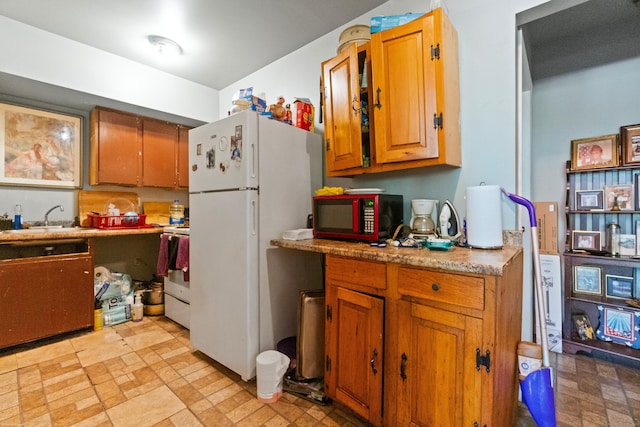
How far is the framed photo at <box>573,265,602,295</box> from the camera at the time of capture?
7.67ft

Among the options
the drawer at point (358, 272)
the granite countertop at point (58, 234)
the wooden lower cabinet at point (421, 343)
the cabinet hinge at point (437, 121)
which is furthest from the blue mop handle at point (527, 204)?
the granite countertop at point (58, 234)

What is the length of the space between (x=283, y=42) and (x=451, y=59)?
5.31ft

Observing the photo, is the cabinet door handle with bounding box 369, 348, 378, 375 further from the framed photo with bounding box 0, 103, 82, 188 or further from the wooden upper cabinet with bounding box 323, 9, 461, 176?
the framed photo with bounding box 0, 103, 82, 188

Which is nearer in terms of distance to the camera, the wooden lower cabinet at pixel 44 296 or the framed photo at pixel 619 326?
the framed photo at pixel 619 326

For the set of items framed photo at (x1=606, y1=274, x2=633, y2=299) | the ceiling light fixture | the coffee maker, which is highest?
the ceiling light fixture

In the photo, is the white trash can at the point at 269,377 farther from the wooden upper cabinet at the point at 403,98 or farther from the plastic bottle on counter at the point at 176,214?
the plastic bottle on counter at the point at 176,214

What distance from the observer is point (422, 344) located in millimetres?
1237

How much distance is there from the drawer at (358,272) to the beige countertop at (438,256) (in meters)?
0.04

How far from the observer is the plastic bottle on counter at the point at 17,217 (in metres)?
2.76

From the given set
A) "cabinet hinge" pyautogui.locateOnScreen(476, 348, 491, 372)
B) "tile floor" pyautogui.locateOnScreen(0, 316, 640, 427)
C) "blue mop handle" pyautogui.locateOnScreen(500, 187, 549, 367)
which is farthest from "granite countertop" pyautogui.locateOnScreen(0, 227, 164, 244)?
"blue mop handle" pyautogui.locateOnScreen(500, 187, 549, 367)

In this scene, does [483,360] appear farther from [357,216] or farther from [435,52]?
[435,52]

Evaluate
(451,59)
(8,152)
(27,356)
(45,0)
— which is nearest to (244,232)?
(451,59)

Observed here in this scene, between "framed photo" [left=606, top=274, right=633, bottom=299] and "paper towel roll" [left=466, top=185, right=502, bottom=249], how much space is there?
1701mm

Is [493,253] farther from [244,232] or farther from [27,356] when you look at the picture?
[27,356]
